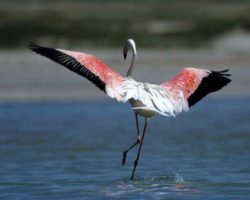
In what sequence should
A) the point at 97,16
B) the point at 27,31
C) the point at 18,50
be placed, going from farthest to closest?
the point at 97,16 < the point at 27,31 < the point at 18,50

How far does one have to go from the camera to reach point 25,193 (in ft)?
24.5

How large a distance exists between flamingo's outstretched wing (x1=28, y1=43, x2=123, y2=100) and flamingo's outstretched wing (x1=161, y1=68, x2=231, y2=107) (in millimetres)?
659

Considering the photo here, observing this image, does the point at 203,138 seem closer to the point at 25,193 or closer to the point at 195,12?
the point at 25,193

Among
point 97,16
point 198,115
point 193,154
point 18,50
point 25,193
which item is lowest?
point 25,193

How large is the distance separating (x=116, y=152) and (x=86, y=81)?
7.40 metres

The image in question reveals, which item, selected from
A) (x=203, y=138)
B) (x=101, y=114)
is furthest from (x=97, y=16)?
(x=203, y=138)

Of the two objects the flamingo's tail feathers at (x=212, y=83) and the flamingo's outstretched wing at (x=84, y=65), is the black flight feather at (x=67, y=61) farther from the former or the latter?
the flamingo's tail feathers at (x=212, y=83)

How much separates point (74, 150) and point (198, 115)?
3918 millimetres

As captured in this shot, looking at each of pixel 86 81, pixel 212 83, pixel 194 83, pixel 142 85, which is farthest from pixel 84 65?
pixel 86 81

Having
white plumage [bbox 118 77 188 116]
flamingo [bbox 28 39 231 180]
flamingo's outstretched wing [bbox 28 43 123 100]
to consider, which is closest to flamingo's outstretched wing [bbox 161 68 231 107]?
flamingo [bbox 28 39 231 180]

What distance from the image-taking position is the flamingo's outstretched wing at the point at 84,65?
7.78 meters

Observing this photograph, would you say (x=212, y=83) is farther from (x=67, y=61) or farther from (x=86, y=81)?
(x=86, y=81)

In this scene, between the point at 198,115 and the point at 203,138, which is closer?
the point at 203,138

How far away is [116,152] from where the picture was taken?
9.96m
